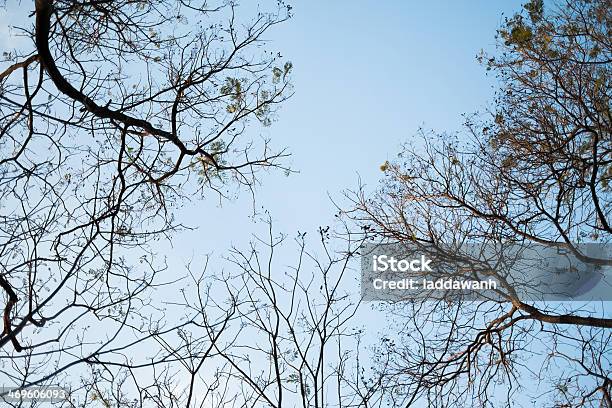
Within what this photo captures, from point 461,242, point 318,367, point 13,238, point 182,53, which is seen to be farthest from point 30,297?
point 461,242

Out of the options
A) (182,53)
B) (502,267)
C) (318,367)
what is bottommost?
(318,367)

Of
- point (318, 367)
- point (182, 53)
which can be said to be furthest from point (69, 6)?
point (318, 367)

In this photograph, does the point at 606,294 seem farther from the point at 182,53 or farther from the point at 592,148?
the point at 182,53

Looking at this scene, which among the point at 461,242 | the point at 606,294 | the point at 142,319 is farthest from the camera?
the point at 461,242

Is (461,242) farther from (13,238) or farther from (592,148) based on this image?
(13,238)

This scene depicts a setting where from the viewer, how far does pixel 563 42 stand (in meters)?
6.20

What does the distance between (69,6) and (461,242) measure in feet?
16.7

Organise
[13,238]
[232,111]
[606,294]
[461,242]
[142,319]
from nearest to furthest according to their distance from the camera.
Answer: [13,238]
[142,319]
[232,111]
[606,294]
[461,242]

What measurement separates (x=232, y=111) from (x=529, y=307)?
163 inches

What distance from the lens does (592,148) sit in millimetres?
6109

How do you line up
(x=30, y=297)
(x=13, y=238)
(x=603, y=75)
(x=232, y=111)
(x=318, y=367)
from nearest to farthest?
(x=30, y=297)
(x=318, y=367)
(x=13, y=238)
(x=232, y=111)
(x=603, y=75)

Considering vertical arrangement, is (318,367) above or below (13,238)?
below

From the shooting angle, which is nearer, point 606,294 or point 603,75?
point 603,75

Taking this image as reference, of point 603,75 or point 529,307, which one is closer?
point 603,75
